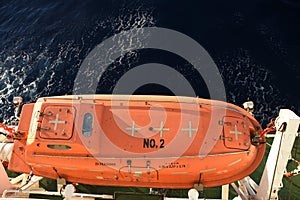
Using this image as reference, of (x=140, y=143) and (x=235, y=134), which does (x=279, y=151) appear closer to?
(x=235, y=134)

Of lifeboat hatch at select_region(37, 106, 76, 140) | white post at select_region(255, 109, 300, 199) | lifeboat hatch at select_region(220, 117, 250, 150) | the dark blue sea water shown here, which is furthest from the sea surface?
lifeboat hatch at select_region(37, 106, 76, 140)

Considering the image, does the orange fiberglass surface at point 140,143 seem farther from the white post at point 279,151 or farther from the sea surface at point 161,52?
the sea surface at point 161,52

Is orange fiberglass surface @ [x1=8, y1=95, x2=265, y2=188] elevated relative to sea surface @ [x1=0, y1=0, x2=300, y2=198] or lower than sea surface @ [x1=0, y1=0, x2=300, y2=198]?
lower

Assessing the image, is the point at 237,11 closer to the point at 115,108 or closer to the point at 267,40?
the point at 267,40

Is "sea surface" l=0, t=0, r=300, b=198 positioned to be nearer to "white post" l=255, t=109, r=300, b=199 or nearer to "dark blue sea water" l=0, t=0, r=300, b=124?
"dark blue sea water" l=0, t=0, r=300, b=124

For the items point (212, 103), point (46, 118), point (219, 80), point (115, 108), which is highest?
point (219, 80)

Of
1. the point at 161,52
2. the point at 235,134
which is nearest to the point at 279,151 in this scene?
the point at 235,134

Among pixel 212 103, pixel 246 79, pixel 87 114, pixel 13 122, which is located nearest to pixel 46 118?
pixel 87 114

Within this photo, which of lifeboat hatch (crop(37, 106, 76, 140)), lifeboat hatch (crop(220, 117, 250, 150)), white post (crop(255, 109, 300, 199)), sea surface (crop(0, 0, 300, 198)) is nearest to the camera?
white post (crop(255, 109, 300, 199))
